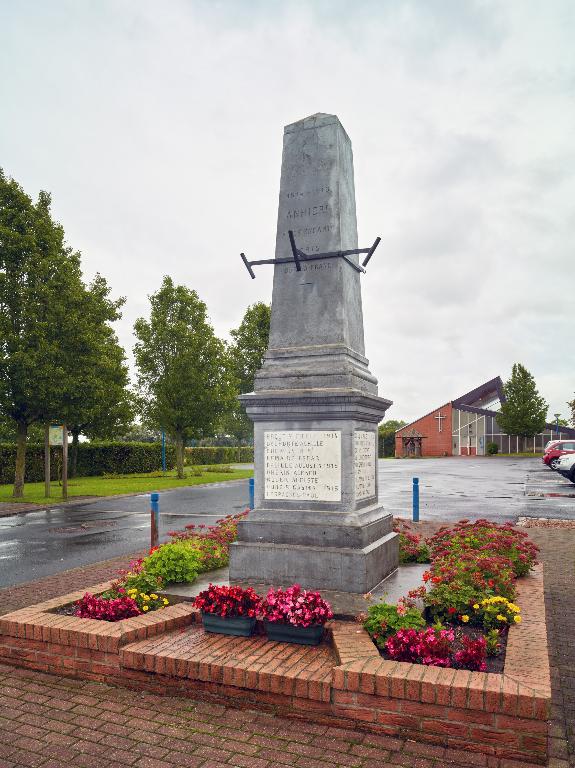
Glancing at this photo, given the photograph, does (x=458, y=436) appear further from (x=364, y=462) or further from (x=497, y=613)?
(x=497, y=613)

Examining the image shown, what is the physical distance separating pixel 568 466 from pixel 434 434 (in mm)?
51873

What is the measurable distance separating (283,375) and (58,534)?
9.05 m

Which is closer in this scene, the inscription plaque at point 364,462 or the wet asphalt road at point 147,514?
the inscription plaque at point 364,462

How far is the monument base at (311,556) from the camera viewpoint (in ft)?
20.5

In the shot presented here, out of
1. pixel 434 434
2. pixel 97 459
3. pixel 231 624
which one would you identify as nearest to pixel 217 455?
pixel 97 459

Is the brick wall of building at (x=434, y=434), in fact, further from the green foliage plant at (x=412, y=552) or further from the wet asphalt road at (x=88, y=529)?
the green foliage plant at (x=412, y=552)

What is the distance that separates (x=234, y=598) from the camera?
5.33 metres

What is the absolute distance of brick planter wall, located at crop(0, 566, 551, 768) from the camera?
12.7ft

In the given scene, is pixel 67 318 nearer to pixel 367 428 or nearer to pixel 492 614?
pixel 367 428

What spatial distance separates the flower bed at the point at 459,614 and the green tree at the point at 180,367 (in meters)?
25.4

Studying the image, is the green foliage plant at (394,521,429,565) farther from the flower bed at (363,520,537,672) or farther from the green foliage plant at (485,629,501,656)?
the green foliage plant at (485,629,501,656)

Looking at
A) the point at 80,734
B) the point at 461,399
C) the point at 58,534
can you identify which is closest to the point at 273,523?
the point at 80,734

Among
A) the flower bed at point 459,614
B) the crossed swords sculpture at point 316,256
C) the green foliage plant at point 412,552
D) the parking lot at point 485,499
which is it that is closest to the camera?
the flower bed at point 459,614

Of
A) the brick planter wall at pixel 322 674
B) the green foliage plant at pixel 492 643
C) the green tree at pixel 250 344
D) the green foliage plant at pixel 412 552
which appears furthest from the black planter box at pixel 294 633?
the green tree at pixel 250 344
